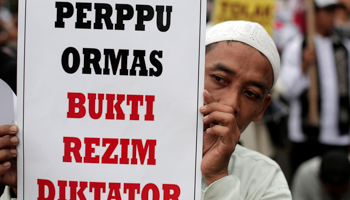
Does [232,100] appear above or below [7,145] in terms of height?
Result: above

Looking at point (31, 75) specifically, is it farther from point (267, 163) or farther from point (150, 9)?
point (267, 163)

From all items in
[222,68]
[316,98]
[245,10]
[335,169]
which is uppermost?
[245,10]

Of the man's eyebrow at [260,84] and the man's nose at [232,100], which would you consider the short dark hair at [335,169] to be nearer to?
the man's eyebrow at [260,84]

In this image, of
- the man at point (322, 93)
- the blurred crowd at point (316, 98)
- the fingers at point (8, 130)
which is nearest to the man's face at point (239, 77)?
the fingers at point (8, 130)

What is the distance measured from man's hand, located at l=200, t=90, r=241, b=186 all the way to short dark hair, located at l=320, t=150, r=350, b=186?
347cm

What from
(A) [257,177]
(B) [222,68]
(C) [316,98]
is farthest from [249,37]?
(C) [316,98]

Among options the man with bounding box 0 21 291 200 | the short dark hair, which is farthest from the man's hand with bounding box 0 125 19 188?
the short dark hair

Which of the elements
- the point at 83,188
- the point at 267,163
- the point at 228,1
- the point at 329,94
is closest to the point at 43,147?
the point at 83,188

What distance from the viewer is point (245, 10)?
19.1ft

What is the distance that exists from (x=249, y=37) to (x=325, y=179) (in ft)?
11.1

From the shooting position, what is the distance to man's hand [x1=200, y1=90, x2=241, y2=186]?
2117 millimetres

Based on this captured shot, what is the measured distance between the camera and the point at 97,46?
6.93 feet

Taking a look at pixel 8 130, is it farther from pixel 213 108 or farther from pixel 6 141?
pixel 213 108

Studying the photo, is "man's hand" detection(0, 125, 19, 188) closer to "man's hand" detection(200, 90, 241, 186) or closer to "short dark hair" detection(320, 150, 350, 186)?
"man's hand" detection(200, 90, 241, 186)
